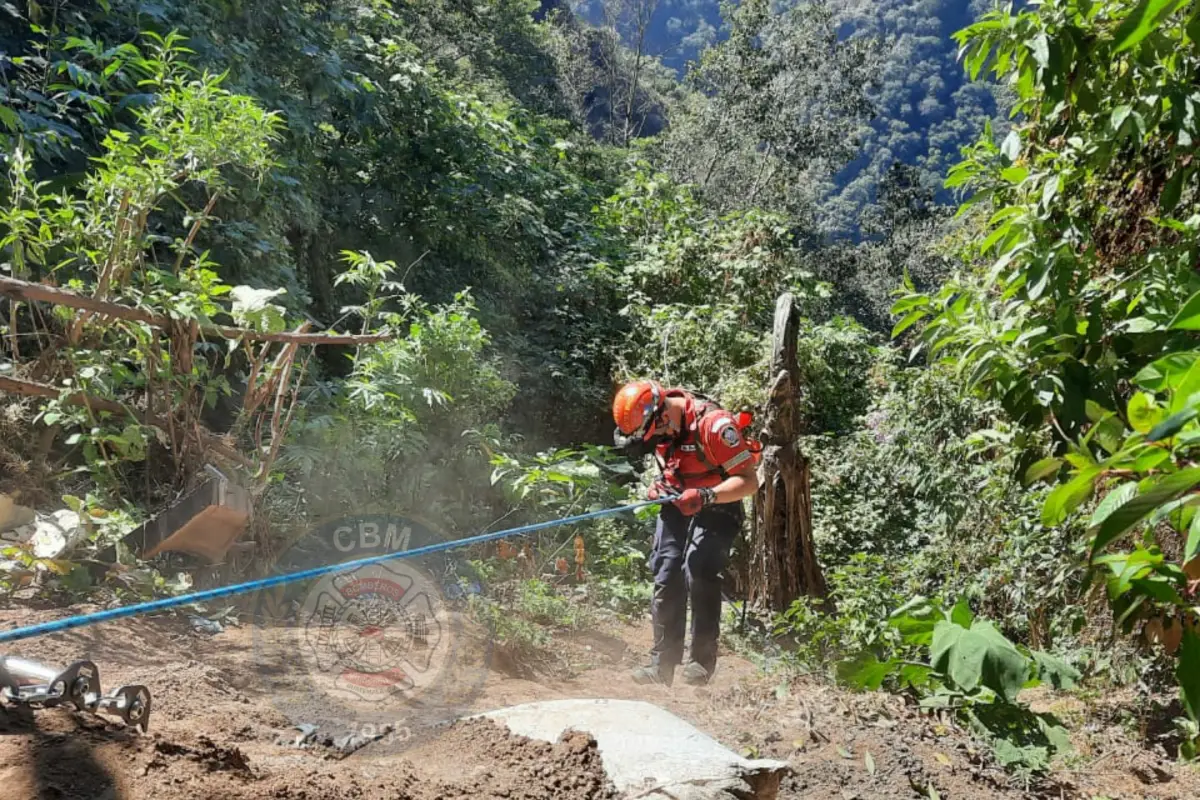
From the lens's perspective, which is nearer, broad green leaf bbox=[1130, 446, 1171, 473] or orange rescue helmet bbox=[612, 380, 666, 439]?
broad green leaf bbox=[1130, 446, 1171, 473]

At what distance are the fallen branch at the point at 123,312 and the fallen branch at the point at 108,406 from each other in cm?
44

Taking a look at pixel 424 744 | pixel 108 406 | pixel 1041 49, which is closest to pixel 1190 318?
pixel 1041 49

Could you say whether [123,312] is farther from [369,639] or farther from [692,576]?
[692,576]

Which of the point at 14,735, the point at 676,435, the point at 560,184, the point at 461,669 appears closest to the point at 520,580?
the point at 461,669

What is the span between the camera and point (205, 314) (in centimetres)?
379

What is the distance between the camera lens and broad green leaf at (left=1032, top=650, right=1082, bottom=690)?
2.71 m

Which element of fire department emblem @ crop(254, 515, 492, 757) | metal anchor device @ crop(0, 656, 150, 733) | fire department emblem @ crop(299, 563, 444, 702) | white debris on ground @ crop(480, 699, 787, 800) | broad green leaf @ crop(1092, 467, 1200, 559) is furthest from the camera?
fire department emblem @ crop(299, 563, 444, 702)

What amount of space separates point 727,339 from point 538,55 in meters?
15.5

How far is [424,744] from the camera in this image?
7.80ft

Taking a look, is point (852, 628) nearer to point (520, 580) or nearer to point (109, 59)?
point (520, 580)

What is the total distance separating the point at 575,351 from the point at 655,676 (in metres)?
5.44

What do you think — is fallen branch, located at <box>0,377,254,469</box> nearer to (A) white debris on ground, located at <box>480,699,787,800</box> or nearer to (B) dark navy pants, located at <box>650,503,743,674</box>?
(B) dark navy pants, located at <box>650,503,743,674</box>

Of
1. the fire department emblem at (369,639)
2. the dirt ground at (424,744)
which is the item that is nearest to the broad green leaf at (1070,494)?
the dirt ground at (424,744)

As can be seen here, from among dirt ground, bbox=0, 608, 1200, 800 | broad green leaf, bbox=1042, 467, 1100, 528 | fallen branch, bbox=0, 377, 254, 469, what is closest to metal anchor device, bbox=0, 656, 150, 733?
dirt ground, bbox=0, 608, 1200, 800
